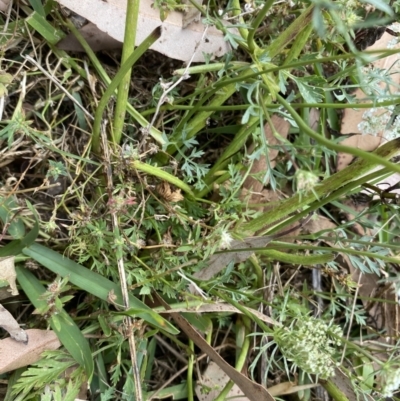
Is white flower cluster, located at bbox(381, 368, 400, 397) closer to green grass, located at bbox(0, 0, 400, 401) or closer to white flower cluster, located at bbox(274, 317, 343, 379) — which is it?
green grass, located at bbox(0, 0, 400, 401)

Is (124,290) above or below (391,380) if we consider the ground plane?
above

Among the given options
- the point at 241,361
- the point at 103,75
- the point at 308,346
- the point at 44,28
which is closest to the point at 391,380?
the point at 308,346

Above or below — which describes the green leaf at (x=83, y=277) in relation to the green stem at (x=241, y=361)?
above

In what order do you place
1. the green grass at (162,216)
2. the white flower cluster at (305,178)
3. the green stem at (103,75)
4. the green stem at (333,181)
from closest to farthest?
the white flower cluster at (305,178), the green stem at (333,181), the green grass at (162,216), the green stem at (103,75)

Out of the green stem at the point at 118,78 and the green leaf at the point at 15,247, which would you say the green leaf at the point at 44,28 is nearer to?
the green stem at the point at 118,78

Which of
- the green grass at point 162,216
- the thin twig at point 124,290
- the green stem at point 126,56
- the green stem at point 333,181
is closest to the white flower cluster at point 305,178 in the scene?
the green stem at point 333,181

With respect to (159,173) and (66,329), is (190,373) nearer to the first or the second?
(66,329)

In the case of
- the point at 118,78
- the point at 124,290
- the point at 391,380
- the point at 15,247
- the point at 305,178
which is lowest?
the point at 391,380
